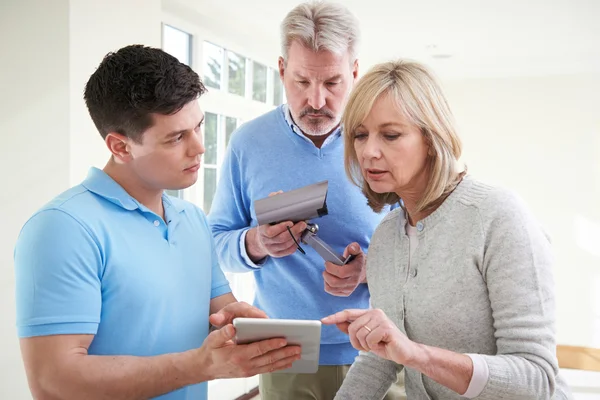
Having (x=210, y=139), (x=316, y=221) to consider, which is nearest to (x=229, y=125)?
(x=210, y=139)

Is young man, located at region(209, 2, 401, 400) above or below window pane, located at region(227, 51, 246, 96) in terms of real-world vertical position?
below

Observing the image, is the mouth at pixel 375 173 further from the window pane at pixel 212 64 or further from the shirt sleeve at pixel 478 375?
the window pane at pixel 212 64

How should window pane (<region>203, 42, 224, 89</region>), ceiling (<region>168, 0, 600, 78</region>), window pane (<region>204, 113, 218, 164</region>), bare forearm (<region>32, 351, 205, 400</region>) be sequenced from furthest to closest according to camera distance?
window pane (<region>204, 113, 218, 164</region>), window pane (<region>203, 42, 224, 89</region>), ceiling (<region>168, 0, 600, 78</region>), bare forearm (<region>32, 351, 205, 400</region>)

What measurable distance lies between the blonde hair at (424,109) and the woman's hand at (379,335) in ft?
1.06

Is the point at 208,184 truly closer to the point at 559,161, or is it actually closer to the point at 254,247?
the point at 254,247

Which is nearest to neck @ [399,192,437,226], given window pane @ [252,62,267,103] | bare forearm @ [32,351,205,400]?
bare forearm @ [32,351,205,400]

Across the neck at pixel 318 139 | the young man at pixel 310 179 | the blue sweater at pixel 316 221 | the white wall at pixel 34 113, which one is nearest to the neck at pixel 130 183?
the young man at pixel 310 179

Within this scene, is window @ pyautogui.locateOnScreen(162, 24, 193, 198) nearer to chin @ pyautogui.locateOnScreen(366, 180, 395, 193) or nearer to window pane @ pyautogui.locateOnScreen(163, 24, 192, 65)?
window pane @ pyautogui.locateOnScreen(163, 24, 192, 65)

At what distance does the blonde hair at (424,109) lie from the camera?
1.42 meters

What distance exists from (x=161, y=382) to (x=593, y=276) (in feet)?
23.8

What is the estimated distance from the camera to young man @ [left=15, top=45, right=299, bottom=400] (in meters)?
1.20

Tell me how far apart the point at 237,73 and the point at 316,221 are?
139 inches

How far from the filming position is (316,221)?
187 centimetres

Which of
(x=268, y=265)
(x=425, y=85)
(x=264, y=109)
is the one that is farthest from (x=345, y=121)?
(x=264, y=109)
